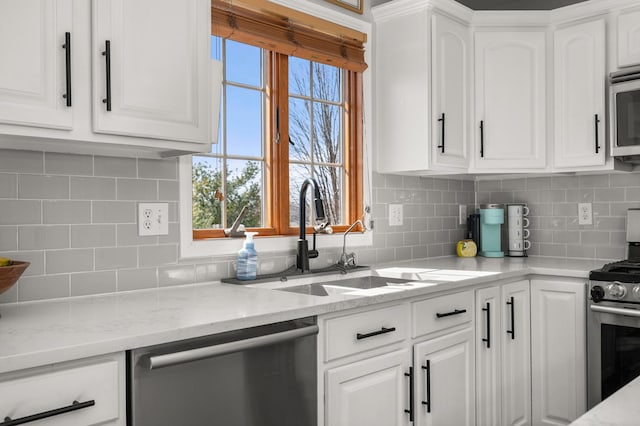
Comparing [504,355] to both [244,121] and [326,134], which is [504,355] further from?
[244,121]

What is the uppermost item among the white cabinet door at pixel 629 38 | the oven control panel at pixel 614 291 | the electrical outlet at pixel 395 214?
the white cabinet door at pixel 629 38

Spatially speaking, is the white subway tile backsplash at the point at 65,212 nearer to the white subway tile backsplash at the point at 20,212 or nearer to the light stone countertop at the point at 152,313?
the white subway tile backsplash at the point at 20,212

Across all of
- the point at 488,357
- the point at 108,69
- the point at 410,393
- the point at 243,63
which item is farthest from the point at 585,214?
Result: the point at 108,69

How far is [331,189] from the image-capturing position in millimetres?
3031

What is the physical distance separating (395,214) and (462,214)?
2.39 ft

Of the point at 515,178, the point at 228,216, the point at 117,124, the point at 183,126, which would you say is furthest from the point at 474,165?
the point at 117,124

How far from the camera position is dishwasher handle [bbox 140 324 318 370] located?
139cm

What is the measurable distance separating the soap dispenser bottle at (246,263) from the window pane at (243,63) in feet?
2.59

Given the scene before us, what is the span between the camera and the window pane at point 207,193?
7.79ft

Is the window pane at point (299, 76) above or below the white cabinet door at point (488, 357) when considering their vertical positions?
above

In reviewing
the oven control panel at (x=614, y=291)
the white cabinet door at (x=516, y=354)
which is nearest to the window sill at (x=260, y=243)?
the white cabinet door at (x=516, y=354)

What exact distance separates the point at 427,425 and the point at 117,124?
5.40ft

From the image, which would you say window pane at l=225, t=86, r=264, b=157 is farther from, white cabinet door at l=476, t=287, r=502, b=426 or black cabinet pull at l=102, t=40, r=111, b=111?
white cabinet door at l=476, t=287, r=502, b=426

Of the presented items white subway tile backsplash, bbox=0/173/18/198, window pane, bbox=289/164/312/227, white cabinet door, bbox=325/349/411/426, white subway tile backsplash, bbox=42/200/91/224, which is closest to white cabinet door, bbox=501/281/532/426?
white cabinet door, bbox=325/349/411/426
